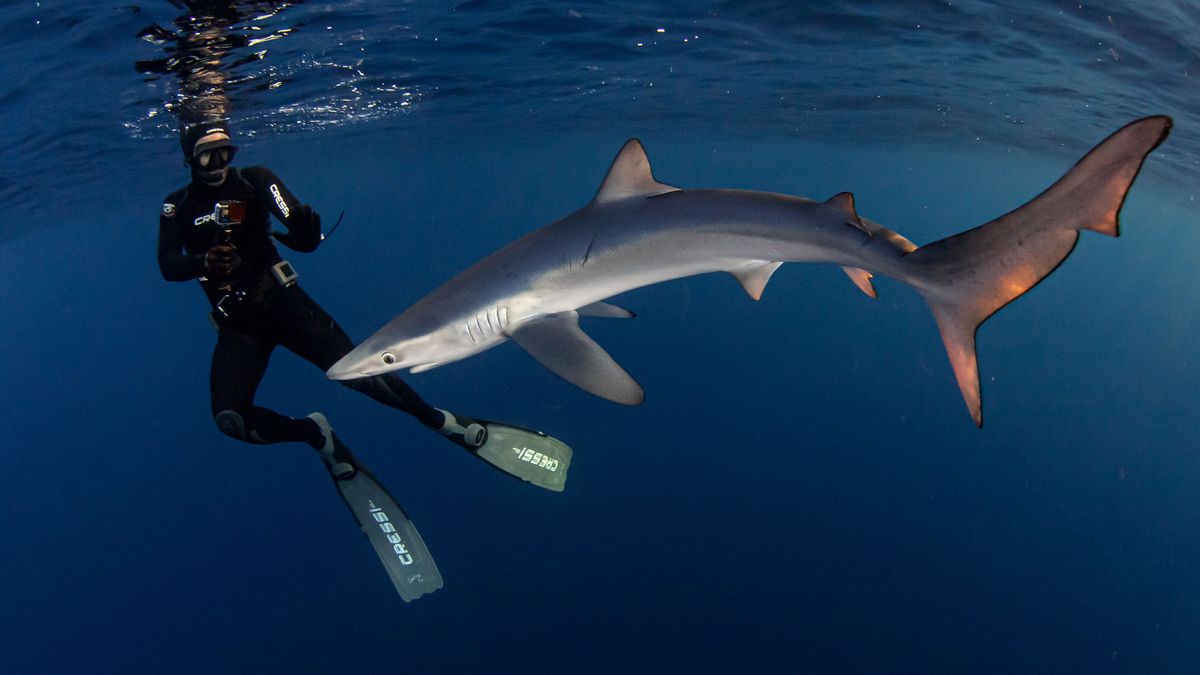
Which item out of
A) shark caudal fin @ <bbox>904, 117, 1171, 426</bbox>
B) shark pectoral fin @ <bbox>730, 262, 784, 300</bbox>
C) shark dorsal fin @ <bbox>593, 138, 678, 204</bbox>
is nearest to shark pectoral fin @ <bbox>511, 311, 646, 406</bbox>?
shark dorsal fin @ <bbox>593, 138, 678, 204</bbox>

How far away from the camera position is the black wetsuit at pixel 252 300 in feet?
18.0

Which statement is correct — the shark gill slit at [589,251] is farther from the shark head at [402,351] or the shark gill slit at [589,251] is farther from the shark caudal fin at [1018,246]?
the shark caudal fin at [1018,246]

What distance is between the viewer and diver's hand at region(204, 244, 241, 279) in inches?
204

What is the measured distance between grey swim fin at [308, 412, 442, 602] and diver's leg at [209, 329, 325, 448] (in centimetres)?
64

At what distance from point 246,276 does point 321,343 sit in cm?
89

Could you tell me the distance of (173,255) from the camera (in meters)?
5.44

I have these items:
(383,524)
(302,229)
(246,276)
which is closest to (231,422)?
(246,276)

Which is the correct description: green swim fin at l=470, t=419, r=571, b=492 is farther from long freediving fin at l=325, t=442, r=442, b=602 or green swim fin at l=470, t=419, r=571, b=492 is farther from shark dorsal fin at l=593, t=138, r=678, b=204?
shark dorsal fin at l=593, t=138, r=678, b=204

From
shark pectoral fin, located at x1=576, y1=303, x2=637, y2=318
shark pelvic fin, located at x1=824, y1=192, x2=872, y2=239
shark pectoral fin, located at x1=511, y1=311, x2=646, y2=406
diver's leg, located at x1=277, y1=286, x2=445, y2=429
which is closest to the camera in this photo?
shark pelvic fin, located at x1=824, y1=192, x2=872, y2=239

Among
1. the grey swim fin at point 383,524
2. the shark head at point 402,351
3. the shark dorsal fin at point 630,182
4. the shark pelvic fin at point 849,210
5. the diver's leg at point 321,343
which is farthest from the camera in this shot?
the grey swim fin at point 383,524

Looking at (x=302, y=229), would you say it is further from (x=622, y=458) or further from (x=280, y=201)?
(x=622, y=458)

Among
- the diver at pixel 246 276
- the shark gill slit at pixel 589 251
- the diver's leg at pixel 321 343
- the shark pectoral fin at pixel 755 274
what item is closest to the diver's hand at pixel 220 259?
the diver at pixel 246 276

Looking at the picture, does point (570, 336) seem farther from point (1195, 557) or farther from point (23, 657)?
point (1195, 557)

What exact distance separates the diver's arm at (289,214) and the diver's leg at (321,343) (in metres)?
0.72
